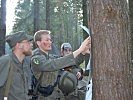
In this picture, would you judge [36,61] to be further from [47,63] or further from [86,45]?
[86,45]

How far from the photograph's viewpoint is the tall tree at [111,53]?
3.61 metres

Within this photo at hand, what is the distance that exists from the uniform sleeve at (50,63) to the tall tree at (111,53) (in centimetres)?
133

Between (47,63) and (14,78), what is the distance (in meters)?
0.54

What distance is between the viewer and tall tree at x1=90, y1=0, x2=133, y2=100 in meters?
3.61

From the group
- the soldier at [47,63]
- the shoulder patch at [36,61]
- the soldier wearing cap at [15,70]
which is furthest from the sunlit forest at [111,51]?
the shoulder patch at [36,61]

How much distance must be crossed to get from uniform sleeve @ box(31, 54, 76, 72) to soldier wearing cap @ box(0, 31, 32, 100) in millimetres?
156

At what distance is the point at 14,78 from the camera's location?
503 centimetres

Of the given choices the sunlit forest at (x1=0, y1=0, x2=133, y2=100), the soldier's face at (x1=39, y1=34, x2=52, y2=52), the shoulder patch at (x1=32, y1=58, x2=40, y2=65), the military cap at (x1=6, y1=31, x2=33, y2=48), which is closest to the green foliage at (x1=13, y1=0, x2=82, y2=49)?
the soldier's face at (x1=39, y1=34, x2=52, y2=52)

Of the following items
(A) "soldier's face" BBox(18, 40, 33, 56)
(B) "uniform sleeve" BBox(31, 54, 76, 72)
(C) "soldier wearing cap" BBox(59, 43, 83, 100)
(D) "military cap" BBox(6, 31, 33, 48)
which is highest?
(D) "military cap" BBox(6, 31, 33, 48)

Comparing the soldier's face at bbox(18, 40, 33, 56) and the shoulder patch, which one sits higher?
the soldier's face at bbox(18, 40, 33, 56)

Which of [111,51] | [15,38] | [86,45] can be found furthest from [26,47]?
[111,51]

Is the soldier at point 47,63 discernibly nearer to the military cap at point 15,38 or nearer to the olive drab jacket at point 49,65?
the olive drab jacket at point 49,65

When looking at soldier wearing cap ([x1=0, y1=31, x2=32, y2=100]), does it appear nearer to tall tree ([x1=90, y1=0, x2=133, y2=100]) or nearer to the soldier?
the soldier

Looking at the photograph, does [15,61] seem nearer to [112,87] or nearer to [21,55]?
[21,55]
